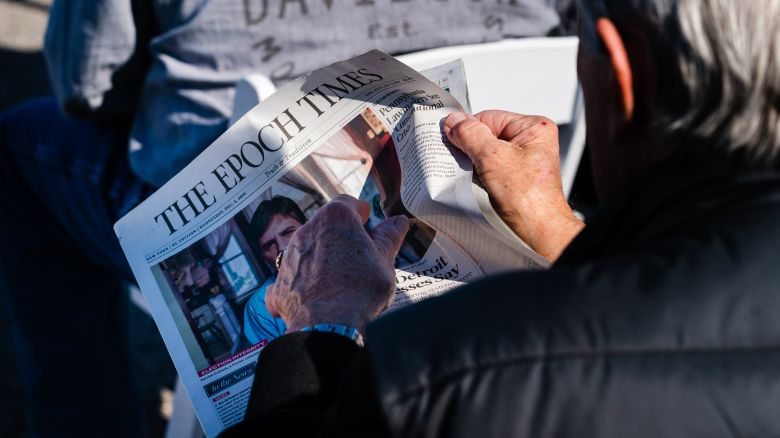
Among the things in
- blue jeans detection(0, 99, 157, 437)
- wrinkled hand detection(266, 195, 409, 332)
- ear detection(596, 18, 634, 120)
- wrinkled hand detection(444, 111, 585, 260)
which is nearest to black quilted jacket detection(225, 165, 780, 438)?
ear detection(596, 18, 634, 120)

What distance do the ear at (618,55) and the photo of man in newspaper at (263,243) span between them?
32 centimetres

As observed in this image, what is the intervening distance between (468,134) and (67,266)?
0.90 m

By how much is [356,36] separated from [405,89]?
0.25m

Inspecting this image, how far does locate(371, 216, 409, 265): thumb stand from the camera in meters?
0.85

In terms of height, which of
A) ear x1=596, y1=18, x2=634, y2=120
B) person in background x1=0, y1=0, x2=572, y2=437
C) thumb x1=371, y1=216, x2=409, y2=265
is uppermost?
person in background x1=0, y1=0, x2=572, y2=437

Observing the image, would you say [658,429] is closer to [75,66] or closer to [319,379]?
[319,379]

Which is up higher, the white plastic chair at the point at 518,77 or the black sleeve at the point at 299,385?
the white plastic chair at the point at 518,77

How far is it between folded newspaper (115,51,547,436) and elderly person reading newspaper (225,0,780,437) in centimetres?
18

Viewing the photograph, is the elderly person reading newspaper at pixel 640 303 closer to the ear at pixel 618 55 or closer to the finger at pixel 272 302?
the ear at pixel 618 55

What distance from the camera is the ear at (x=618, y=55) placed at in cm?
59

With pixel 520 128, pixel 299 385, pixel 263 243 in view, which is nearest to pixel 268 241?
pixel 263 243

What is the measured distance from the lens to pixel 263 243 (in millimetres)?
852

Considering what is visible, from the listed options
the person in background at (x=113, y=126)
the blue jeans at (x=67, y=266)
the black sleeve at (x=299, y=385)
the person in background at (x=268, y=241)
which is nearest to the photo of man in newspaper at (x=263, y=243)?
the person in background at (x=268, y=241)

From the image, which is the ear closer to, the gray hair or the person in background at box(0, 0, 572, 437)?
the gray hair
